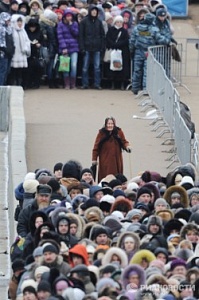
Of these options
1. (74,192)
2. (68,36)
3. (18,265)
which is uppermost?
(68,36)

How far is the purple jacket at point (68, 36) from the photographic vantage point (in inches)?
1214

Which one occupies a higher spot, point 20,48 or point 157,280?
point 20,48

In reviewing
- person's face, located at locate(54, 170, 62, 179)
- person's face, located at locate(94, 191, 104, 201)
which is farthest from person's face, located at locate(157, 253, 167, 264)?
person's face, located at locate(54, 170, 62, 179)

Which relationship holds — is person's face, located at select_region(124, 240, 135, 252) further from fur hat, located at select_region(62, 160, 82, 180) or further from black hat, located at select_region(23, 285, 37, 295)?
fur hat, located at select_region(62, 160, 82, 180)

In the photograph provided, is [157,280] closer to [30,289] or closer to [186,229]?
[30,289]

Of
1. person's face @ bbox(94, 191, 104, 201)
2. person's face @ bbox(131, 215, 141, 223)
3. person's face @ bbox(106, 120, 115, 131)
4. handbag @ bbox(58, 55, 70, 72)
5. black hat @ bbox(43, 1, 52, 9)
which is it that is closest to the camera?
person's face @ bbox(131, 215, 141, 223)

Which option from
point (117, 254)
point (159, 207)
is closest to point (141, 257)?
point (117, 254)

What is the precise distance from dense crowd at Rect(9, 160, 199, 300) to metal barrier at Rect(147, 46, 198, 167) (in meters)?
1.98

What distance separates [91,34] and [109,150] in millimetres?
7826

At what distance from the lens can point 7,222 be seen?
895 inches

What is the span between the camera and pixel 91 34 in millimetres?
30938

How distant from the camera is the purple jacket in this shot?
30.8 metres

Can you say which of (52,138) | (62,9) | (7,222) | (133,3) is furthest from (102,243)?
(133,3)

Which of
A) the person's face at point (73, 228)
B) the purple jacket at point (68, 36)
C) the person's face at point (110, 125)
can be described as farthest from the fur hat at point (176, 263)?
the purple jacket at point (68, 36)
